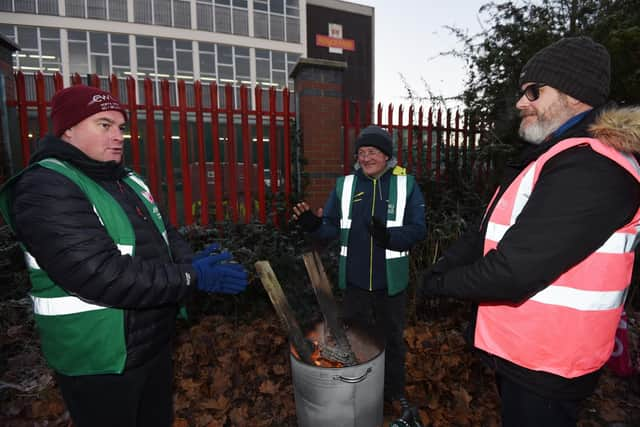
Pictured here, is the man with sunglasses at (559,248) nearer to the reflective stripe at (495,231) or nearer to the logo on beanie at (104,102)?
the reflective stripe at (495,231)

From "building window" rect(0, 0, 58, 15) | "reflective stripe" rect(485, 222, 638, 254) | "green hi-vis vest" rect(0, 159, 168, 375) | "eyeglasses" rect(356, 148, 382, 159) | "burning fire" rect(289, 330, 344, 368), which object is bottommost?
"burning fire" rect(289, 330, 344, 368)

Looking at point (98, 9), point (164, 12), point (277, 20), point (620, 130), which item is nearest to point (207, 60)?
point (164, 12)

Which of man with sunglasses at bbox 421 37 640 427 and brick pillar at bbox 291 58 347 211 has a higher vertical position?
brick pillar at bbox 291 58 347 211

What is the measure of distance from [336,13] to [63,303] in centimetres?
2644

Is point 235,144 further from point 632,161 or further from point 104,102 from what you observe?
point 632,161

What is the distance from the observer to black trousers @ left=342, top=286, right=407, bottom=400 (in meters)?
2.53

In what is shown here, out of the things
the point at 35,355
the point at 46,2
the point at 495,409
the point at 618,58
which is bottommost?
the point at 495,409

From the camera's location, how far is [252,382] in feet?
9.48

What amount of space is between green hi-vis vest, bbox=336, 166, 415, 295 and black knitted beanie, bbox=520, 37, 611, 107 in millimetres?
1268

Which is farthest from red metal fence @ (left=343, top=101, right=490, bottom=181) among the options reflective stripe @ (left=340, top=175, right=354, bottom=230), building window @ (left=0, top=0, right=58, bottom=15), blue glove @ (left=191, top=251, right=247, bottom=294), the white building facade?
building window @ (left=0, top=0, right=58, bottom=15)

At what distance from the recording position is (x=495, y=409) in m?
2.62

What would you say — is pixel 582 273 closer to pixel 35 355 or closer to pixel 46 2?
pixel 35 355

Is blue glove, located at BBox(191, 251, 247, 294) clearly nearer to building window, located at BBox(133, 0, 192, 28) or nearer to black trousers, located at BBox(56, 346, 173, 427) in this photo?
black trousers, located at BBox(56, 346, 173, 427)

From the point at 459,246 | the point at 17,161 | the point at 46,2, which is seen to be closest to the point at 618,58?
the point at 459,246
